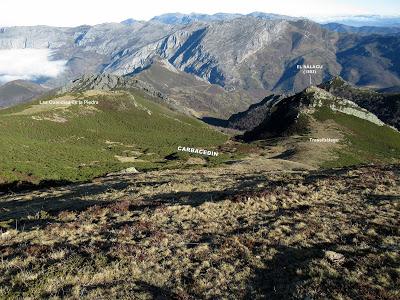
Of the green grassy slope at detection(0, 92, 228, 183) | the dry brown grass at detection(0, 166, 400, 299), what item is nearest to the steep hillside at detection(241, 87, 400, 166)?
the green grassy slope at detection(0, 92, 228, 183)

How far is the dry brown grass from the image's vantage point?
60.7 feet

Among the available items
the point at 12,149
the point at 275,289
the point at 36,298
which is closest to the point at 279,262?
the point at 275,289

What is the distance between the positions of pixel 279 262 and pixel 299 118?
168048 mm

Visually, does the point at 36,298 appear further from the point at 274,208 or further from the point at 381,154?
the point at 381,154

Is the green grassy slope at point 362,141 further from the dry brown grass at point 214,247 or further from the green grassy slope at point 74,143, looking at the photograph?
the dry brown grass at point 214,247

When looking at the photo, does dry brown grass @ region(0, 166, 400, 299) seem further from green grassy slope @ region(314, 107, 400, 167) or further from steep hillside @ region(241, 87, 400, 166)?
green grassy slope @ region(314, 107, 400, 167)

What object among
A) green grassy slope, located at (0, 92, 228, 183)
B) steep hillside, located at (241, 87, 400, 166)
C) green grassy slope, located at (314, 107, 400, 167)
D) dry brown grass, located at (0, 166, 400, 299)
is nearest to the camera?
dry brown grass, located at (0, 166, 400, 299)

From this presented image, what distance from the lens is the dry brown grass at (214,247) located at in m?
18.5

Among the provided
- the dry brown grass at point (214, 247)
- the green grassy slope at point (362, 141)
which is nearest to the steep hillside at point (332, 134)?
the green grassy slope at point (362, 141)

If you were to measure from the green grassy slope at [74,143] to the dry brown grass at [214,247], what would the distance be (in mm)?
46222

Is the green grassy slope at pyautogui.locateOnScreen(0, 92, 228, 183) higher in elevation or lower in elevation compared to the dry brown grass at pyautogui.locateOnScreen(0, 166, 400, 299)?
lower

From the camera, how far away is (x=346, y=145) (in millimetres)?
148250

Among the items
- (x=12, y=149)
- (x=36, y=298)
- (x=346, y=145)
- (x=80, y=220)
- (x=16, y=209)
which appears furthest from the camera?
(x=346, y=145)

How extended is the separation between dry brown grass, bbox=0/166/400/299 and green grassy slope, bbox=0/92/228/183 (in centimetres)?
4622
